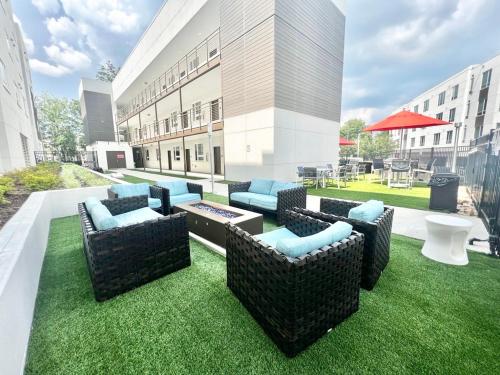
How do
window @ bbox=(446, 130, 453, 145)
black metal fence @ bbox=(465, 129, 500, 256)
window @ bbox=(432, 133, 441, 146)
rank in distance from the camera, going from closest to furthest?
1. black metal fence @ bbox=(465, 129, 500, 256)
2. window @ bbox=(446, 130, 453, 145)
3. window @ bbox=(432, 133, 441, 146)

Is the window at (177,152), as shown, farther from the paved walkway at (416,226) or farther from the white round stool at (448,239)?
the white round stool at (448,239)

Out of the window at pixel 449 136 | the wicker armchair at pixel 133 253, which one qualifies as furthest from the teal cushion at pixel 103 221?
the window at pixel 449 136

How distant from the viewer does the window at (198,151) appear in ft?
49.7

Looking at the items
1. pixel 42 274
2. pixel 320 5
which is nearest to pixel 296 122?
pixel 320 5

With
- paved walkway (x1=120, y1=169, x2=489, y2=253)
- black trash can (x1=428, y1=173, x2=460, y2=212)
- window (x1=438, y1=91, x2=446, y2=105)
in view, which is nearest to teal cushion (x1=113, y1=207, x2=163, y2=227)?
paved walkway (x1=120, y1=169, x2=489, y2=253)

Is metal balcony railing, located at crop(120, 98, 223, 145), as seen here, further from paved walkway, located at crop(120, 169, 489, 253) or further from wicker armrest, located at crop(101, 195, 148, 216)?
paved walkway, located at crop(120, 169, 489, 253)

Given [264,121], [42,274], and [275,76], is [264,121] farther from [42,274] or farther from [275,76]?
[42,274]

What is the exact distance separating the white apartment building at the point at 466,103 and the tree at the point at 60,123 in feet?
150

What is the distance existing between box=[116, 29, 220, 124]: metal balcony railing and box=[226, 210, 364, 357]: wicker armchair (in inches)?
437

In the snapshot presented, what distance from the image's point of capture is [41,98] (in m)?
31.2

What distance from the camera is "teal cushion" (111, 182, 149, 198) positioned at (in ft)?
14.5

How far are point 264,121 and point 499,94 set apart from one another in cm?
2160

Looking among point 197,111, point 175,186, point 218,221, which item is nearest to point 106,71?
point 197,111

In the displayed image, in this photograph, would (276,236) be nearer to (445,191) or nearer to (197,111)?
(445,191)
